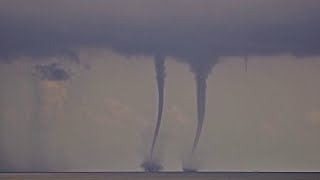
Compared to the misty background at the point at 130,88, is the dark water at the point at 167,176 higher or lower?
lower

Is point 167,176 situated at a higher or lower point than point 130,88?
lower

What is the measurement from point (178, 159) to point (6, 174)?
25.0 inches

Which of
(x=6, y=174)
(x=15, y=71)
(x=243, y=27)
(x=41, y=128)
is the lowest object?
(x=6, y=174)

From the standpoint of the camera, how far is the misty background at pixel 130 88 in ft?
5.13

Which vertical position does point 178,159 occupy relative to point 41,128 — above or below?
below

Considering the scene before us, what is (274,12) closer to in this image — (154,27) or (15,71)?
(154,27)

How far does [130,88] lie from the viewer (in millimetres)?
1581

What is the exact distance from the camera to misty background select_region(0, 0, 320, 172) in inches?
61.6

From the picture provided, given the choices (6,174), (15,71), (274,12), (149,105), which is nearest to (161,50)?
(149,105)

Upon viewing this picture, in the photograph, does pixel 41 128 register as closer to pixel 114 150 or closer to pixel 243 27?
pixel 114 150

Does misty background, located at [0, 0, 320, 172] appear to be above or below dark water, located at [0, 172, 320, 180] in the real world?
above

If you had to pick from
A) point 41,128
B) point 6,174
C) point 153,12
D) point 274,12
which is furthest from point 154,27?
point 6,174

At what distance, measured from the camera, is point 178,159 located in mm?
1578

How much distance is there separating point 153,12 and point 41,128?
1.95ft
